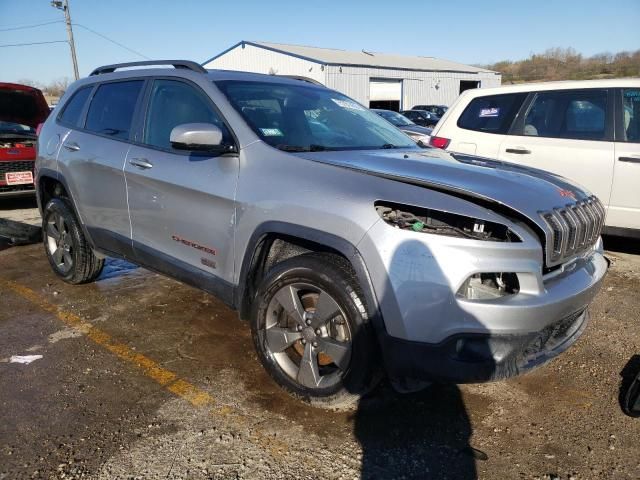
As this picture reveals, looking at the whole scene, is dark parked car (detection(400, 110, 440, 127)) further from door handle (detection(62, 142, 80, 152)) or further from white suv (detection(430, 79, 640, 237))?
door handle (detection(62, 142, 80, 152))

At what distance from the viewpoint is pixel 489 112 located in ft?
19.7

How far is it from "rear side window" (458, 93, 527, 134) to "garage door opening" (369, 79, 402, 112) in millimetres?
31804

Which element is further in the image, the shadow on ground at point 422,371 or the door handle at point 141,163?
the door handle at point 141,163

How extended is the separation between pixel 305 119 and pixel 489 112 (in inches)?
128

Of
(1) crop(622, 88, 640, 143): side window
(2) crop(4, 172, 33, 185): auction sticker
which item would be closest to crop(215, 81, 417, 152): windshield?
(1) crop(622, 88, 640, 143): side window

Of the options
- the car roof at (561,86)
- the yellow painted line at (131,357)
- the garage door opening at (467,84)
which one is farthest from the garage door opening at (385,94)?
the yellow painted line at (131,357)

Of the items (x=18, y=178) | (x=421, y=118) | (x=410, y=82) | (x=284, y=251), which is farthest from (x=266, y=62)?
(x=284, y=251)

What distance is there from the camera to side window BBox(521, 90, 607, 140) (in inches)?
210

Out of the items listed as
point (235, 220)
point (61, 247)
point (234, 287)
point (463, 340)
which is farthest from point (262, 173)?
point (61, 247)

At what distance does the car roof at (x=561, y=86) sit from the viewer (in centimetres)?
528

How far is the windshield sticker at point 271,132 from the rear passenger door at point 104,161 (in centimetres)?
122

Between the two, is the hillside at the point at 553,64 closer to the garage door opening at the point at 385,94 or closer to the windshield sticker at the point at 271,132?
the garage door opening at the point at 385,94

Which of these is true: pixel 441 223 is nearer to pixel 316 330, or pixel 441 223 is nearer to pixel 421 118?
pixel 316 330

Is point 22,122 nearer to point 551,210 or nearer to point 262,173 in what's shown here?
point 262,173
